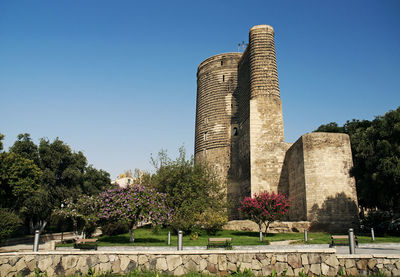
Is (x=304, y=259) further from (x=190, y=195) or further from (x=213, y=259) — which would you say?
(x=190, y=195)

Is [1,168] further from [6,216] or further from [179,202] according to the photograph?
[179,202]

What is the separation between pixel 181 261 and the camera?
7.05m

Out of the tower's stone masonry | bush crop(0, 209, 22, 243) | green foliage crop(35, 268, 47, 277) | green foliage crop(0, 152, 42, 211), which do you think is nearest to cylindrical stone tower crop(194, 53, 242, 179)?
the tower's stone masonry

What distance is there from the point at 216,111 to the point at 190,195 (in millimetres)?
11219

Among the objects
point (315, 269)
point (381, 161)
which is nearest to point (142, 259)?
point (315, 269)

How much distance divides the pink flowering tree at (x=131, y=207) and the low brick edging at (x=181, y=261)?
545 centimetres

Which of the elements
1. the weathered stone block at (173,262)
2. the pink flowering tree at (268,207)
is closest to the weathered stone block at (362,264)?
the weathered stone block at (173,262)

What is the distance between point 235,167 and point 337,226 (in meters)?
11.4

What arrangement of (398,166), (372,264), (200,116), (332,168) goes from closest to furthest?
1. (372,264)
2. (398,166)
3. (332,168)
4. (200,116)

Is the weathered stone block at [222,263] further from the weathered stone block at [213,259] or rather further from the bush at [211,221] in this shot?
the bush at [211,221]

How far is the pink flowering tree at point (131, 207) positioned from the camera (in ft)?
42.0

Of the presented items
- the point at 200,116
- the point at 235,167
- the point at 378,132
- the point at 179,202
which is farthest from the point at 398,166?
the point at 200,116

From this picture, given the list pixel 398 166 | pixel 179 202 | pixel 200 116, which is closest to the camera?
pixel 398 166

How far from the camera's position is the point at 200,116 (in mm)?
30672
